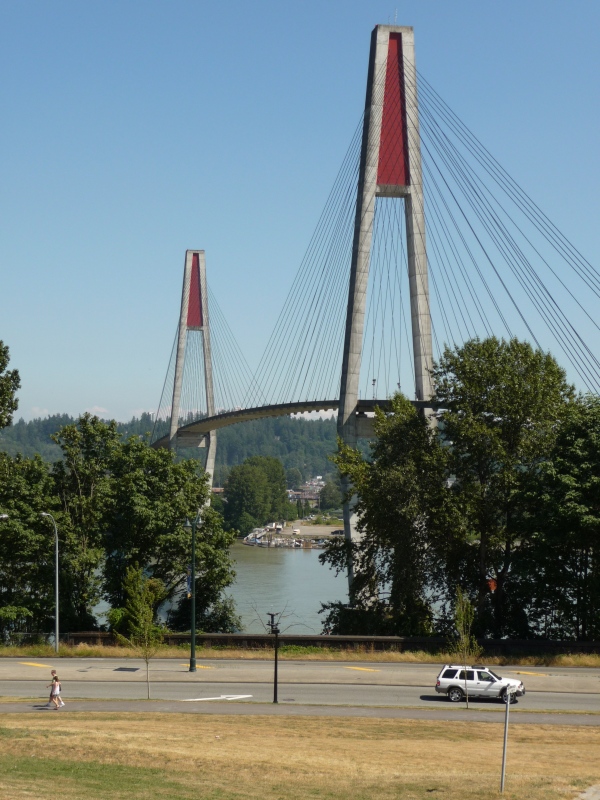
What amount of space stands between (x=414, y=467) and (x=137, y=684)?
11747mm

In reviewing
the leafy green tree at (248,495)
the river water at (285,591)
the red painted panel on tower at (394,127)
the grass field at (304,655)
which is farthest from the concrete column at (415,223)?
the leafy green tree at (248,495)

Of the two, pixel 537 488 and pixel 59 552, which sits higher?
pixel 537 488

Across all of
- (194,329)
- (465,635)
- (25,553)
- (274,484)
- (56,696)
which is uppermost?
(194,329)

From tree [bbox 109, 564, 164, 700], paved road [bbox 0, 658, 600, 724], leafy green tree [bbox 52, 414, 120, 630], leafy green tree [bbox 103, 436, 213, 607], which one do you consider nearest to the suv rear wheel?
paved road [bbox 0, 658, 600, 724]

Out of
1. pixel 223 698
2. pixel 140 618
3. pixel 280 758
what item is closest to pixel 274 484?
pixel 140 618

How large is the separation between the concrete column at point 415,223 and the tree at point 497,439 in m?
3.62

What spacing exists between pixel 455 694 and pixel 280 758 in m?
8.87

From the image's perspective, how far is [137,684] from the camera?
94.8 feet

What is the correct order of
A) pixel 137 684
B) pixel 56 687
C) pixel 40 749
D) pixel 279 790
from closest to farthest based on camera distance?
pixel 279 790 → pixel 40 749 → pixel 56 687 → pixel 137 684

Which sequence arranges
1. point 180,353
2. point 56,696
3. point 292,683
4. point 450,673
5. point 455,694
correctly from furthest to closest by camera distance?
point 180,353, point 292,683, point 450,673, point 455,694, point 56,696

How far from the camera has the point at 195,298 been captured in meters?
92.6

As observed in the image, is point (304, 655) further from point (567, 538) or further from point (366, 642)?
point (567, 538)

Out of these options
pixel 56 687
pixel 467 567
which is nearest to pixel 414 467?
pixel 467 567

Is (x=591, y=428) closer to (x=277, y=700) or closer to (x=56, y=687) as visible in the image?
(x=277, y=700)
